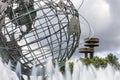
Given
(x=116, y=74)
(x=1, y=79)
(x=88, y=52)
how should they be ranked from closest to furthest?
1. (x=1, y=79)
2. (x=116, y=74)
3. (x=88, y=52)

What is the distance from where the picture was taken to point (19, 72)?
20.0 meters

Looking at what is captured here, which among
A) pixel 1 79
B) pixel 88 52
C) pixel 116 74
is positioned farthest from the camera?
pixel 88 52

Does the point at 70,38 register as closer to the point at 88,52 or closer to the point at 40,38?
the point at 40,38

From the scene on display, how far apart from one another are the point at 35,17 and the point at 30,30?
1.91ft

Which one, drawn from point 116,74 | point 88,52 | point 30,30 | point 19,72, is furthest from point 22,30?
point 88,52

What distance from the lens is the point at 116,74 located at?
23.7 metres

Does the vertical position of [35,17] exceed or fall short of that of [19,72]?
it exceeds it

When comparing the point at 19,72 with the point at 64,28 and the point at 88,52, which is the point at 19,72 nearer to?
the point at 64,28

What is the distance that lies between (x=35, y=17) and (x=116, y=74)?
543cm

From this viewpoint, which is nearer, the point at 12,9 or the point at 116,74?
the point at 12,9

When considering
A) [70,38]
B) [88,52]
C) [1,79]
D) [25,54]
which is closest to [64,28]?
[70,38]

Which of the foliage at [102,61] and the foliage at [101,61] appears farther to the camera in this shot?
the foliage at [102,61]

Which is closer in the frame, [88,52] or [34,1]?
[34,1]

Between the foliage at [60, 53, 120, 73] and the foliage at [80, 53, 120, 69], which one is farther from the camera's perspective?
the foliage at [80, 53, 120, 69]
